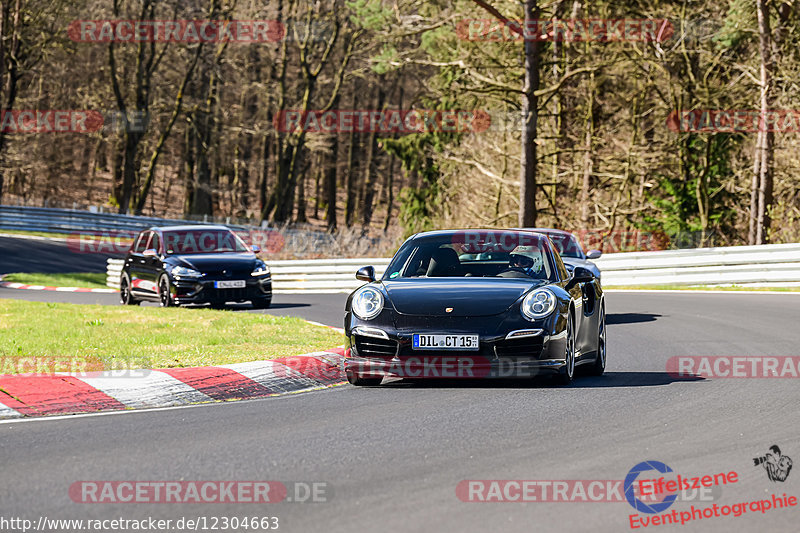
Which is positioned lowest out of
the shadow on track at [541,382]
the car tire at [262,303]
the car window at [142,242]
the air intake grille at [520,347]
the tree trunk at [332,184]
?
the car tire at [262,303]

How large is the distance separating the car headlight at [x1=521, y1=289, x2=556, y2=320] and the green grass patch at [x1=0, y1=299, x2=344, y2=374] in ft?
9.16

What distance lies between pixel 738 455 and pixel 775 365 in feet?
16.5

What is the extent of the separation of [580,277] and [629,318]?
7753 millimetres

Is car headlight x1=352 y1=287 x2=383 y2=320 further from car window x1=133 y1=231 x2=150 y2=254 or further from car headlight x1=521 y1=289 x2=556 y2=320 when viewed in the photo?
car window x1=133 y1=231 x2=150 y2=254

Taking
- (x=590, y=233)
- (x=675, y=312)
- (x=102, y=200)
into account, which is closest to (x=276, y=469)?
(x=675, y=312)

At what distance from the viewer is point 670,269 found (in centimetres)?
2600

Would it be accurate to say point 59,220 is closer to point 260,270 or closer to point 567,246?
point 260,270

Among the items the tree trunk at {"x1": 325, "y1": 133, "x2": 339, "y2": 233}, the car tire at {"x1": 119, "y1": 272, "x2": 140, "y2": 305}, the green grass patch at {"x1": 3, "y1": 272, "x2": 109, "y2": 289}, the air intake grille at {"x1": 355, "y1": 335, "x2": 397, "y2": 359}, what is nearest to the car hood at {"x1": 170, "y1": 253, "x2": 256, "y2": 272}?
the car tire at {"x1": 119, "y1": 272, "x2": 140, "y2": 305}

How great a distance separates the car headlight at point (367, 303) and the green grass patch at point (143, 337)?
1.54 metres

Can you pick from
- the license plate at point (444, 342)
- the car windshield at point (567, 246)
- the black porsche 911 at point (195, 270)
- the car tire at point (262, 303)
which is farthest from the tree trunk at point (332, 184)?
the license plate at point (444, 342)

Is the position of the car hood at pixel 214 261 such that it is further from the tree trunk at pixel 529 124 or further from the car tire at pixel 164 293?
the tree trunk at pixel 529 124

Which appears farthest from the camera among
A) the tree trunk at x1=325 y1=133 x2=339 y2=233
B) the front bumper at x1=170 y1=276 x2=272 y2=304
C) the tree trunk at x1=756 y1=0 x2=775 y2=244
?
the tree trunk at x1=325 y1=133 x2=339 y2=233

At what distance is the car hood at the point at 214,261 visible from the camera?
20609 mm

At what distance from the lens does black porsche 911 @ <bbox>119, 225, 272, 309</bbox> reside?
2052 centimetres
